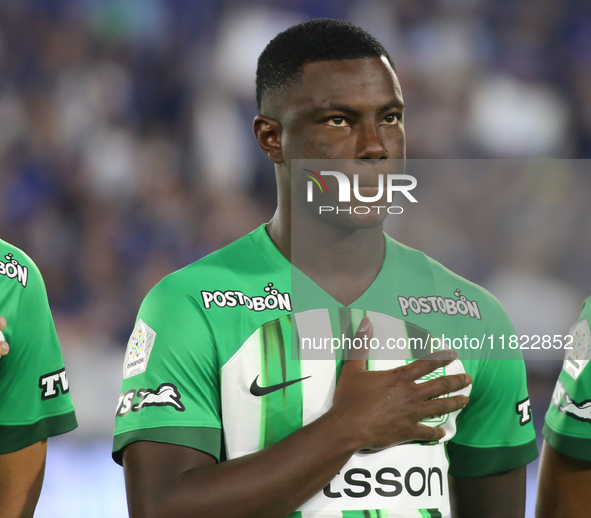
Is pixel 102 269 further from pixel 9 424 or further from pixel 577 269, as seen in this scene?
pixel 577 269

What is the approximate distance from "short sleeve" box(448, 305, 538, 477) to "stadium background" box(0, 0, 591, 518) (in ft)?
8.17

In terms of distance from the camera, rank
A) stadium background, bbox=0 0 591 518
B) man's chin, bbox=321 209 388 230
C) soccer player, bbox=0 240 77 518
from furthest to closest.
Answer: stadium background, bbox=0 0 591 518 < soccer player, bbox=0 240 77 518 < man's chin, bbox=321 209 388 230

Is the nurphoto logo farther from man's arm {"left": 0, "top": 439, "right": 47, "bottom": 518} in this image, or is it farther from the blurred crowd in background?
the blurred crowd in background

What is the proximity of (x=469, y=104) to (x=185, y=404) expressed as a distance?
3.52m

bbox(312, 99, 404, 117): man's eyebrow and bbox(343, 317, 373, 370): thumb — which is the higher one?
bbox(312, 99, 404, 117): man's eyebrow

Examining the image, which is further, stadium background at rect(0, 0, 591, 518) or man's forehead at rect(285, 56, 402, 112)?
stadium background at rect(0, 0, 591, 518)

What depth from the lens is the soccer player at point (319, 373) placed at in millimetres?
1594

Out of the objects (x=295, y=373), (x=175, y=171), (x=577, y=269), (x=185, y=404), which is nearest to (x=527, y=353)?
(x=577, y=269)

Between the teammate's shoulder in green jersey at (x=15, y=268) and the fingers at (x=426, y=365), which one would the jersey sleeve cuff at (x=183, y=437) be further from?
the teammate's shoulder in green jersey at (x=15, y=268)

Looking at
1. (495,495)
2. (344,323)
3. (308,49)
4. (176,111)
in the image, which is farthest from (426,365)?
(176,111)

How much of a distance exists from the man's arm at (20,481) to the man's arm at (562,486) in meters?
1.31

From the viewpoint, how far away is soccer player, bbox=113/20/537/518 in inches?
62.7

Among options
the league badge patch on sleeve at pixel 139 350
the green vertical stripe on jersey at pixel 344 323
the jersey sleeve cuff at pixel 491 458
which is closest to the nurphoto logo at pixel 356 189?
the green vertical stripe on jersey at pixel 344 323

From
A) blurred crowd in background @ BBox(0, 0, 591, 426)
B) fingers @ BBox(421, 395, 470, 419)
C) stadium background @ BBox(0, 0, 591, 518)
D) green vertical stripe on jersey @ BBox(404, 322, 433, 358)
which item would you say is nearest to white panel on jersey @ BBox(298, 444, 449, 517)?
fingers @ BBox(421, 395, 470, 419)
